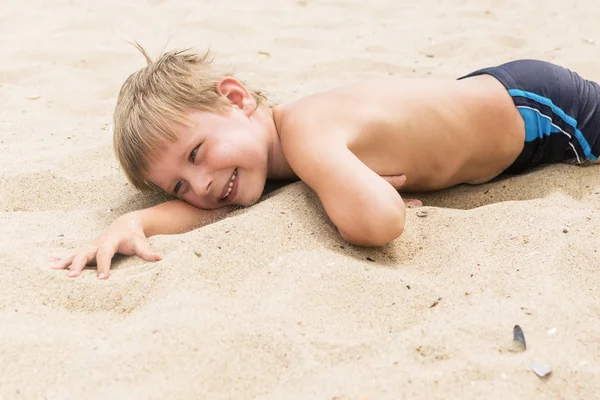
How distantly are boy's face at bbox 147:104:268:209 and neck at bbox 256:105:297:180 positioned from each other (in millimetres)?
79

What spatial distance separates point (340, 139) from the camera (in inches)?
79.0

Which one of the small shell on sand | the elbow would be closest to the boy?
the elbow

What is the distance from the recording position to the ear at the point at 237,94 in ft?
7.22

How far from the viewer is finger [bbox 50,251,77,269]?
1.69m

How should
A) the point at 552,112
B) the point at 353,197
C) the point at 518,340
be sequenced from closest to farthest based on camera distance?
the point at 518,340
the point at 353,197
the point at 552,112

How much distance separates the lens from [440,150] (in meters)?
2.25

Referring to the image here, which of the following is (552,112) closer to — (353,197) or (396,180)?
(396,180)

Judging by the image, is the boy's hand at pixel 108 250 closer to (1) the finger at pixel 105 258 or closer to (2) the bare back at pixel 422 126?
(1) the finger at pixel 105 258

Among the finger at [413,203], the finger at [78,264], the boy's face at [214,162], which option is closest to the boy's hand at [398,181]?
the finger at [413,203]

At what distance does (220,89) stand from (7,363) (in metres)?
1.17

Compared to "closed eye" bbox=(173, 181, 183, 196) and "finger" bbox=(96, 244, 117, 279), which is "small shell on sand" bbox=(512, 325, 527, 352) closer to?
"finger" bbox=(96, 244, 117, 279)

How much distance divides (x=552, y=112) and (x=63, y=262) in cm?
175

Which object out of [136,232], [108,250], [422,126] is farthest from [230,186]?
[422,126]

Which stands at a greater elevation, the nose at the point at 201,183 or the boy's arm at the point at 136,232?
the nose at the point at 201,183
